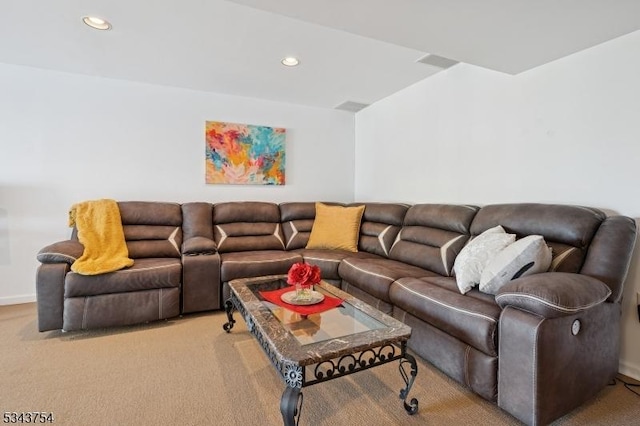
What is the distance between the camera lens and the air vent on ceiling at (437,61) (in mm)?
2693

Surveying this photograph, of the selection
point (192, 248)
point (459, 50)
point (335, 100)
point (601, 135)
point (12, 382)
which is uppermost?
point (335, 100)

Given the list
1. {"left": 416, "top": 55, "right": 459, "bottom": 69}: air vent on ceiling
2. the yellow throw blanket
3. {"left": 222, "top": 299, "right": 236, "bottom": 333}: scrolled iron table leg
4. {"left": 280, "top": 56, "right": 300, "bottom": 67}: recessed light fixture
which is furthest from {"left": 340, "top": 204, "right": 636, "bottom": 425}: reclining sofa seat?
the yellow throw blanket

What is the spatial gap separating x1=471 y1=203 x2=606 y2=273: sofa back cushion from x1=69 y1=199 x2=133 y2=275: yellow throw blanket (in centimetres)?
294

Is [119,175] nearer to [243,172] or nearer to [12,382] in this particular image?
[243,172]

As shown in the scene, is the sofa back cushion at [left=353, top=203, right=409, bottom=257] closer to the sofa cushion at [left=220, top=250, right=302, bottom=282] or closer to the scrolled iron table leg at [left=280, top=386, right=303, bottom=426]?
the sofa cushion at [left=220, top=250, right=302, bottom=282]

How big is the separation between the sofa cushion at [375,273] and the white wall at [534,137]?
91cm

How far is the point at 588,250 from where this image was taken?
1.76 m

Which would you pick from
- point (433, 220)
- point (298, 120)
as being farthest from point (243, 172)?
point (433, 220)

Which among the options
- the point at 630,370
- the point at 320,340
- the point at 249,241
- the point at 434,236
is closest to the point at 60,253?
the point at 249,241

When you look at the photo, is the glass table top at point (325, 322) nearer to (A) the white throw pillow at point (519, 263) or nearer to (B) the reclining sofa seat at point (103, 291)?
(A) the white throw pillow at point (519, 263)

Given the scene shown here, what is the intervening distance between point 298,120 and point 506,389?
3564 millimetres

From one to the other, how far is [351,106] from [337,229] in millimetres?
1770

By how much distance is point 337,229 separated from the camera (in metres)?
3.46

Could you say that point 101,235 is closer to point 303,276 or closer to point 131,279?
point 131,279
